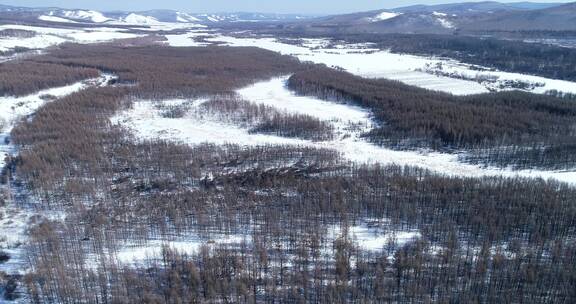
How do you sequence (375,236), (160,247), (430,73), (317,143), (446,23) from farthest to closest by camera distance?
(446,23), (430,73), (317,143), (375,236), (160,247)

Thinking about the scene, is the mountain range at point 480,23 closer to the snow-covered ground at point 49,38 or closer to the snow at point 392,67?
the snow at point 392,67

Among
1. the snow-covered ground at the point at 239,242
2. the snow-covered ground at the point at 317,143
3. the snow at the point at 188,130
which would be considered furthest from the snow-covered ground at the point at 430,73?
the snow-covered ground at the point at 239,242

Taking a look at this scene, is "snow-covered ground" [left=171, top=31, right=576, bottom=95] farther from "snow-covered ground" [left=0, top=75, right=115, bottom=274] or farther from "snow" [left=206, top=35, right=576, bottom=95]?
"snow-covered ground" [left=0, top=75, right=115, bottom=274]

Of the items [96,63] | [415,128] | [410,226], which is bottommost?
[410,226]

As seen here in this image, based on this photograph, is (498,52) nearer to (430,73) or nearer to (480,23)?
(430,73)

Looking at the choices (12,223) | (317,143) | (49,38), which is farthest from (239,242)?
(49,38)

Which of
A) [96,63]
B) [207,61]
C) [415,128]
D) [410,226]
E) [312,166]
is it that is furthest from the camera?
[207,61]

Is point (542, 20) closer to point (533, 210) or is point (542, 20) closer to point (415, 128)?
point (415, 128)

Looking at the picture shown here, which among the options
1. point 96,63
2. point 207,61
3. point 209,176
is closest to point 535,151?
point 209,176
